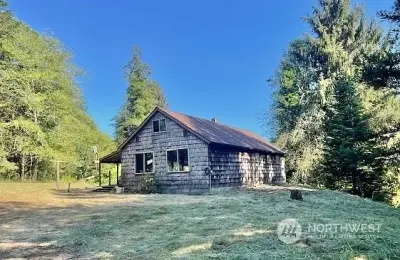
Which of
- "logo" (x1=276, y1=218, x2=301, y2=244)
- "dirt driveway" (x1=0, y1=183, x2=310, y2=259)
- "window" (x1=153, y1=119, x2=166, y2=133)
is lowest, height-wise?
"dirt driveway" (x1=0, y1=183, x2=310, y2=259)

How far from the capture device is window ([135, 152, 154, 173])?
2133 centimetres

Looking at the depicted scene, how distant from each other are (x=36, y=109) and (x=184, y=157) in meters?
13.5

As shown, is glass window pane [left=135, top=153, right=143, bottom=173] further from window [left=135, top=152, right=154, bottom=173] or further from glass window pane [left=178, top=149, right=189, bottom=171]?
glass window pane [left=178, top=149, right=189, bottom=171]

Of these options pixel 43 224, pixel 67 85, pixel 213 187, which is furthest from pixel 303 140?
pixel 43 224

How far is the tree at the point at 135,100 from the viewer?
1674 inches

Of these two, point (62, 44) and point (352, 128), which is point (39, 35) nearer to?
point (62, 44)

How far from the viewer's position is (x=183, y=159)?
1988cm

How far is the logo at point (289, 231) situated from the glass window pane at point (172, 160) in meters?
12.2

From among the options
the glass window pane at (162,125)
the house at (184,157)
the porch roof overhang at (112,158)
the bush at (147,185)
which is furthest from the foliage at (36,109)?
the glass window pane at (162,125)

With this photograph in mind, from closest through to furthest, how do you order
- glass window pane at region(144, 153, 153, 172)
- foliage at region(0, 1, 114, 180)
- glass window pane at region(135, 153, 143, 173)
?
glass window pane at region(144, 153, 153, 172)
glass window pane at region(135, 153, 143, 173)
foliage at region(0, 1, 114, 180)

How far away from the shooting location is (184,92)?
6141 centimetres

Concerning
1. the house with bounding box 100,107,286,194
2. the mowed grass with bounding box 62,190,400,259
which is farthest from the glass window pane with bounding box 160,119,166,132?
the mowed grass with bounding box 62,190,400,259

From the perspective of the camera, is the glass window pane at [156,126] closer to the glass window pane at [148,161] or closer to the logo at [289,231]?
the glass window pane at [148,161]

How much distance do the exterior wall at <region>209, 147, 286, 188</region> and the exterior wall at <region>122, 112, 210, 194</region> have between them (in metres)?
0.67
